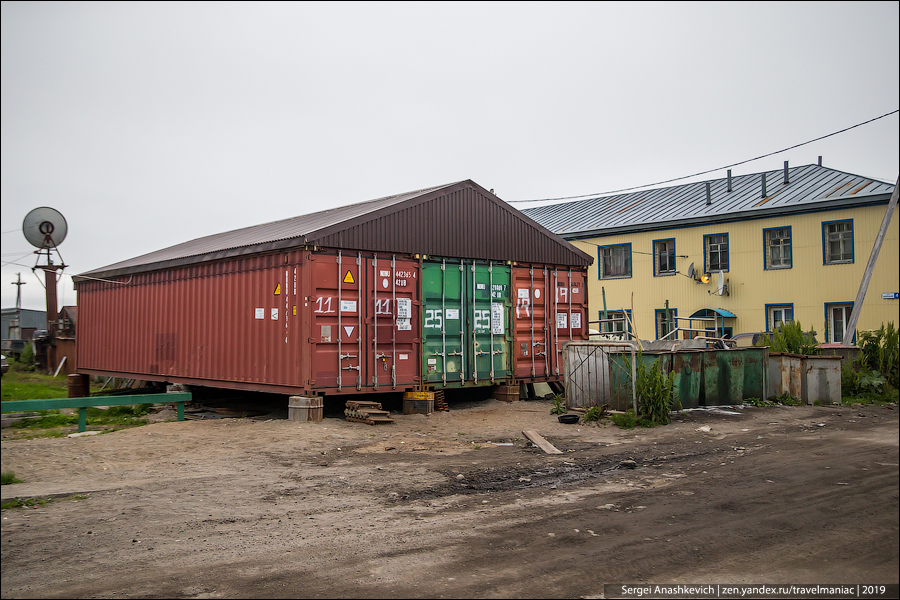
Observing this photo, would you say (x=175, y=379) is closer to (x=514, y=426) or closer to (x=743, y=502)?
(x=514, y=426)

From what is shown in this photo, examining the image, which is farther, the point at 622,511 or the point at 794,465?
the point at 794,465

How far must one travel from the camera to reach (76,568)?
523cm

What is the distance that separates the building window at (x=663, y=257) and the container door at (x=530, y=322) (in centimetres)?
1343

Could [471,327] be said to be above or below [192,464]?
above

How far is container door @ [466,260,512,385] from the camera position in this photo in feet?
51.2

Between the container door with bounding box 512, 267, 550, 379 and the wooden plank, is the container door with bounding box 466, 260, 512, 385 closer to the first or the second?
the container door with bounding box 512, 267, 550, 379

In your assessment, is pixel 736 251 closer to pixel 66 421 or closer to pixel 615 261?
pixel 615 261

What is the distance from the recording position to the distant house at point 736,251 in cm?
2369

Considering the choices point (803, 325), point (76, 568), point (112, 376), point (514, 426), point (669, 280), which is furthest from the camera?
point (669, 280)

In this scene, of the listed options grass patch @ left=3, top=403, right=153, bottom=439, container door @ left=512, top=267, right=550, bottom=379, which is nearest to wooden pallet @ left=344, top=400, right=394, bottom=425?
grass patch @ left=3, top=403, right=153, bottom=439

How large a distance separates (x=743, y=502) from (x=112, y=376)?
57.1 feet

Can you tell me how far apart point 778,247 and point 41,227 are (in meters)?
24.4

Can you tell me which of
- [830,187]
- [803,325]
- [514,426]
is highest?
[830,187]

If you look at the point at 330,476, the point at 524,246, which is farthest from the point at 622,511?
the point at 524,246
